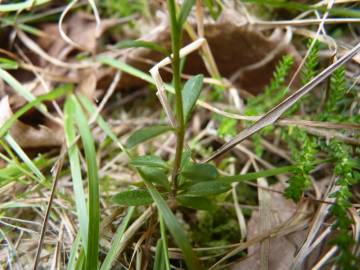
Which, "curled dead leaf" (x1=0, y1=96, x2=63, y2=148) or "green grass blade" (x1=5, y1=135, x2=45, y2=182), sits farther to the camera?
"curled dead leaf" (x1=0, y1=96, x2=63, y2=148)

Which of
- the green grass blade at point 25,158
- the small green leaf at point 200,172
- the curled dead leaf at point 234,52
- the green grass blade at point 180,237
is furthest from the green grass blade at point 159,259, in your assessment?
the curled dead leaf at point 234,52

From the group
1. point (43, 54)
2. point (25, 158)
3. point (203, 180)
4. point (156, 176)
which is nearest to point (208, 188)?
point (203, 180)

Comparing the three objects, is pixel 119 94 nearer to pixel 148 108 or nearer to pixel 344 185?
pixel 148 108

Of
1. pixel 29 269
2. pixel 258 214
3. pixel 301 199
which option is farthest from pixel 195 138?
pixel 29 269

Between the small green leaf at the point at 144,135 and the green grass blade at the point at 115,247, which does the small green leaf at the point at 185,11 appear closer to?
the small green leaf at the point at 144,135

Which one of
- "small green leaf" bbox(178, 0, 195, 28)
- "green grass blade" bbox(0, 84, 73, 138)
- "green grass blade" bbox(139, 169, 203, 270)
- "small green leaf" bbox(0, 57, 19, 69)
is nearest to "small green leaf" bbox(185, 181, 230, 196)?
"green grass blade" bbox(139, 169, 203, 270)

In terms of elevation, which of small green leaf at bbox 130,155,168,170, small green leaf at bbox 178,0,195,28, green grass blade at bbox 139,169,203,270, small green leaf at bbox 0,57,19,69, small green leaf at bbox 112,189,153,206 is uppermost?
small green leaf at bbox 178,0,195,28

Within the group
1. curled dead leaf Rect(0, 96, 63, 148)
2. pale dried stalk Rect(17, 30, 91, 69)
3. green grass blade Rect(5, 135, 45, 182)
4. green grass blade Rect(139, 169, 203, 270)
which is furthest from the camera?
pale dried stalk Rect(17, 30, 91, 69)

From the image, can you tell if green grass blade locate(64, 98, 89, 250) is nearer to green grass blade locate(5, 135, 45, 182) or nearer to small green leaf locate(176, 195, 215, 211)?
green grass blade locate(5, 135, 45, 182)
